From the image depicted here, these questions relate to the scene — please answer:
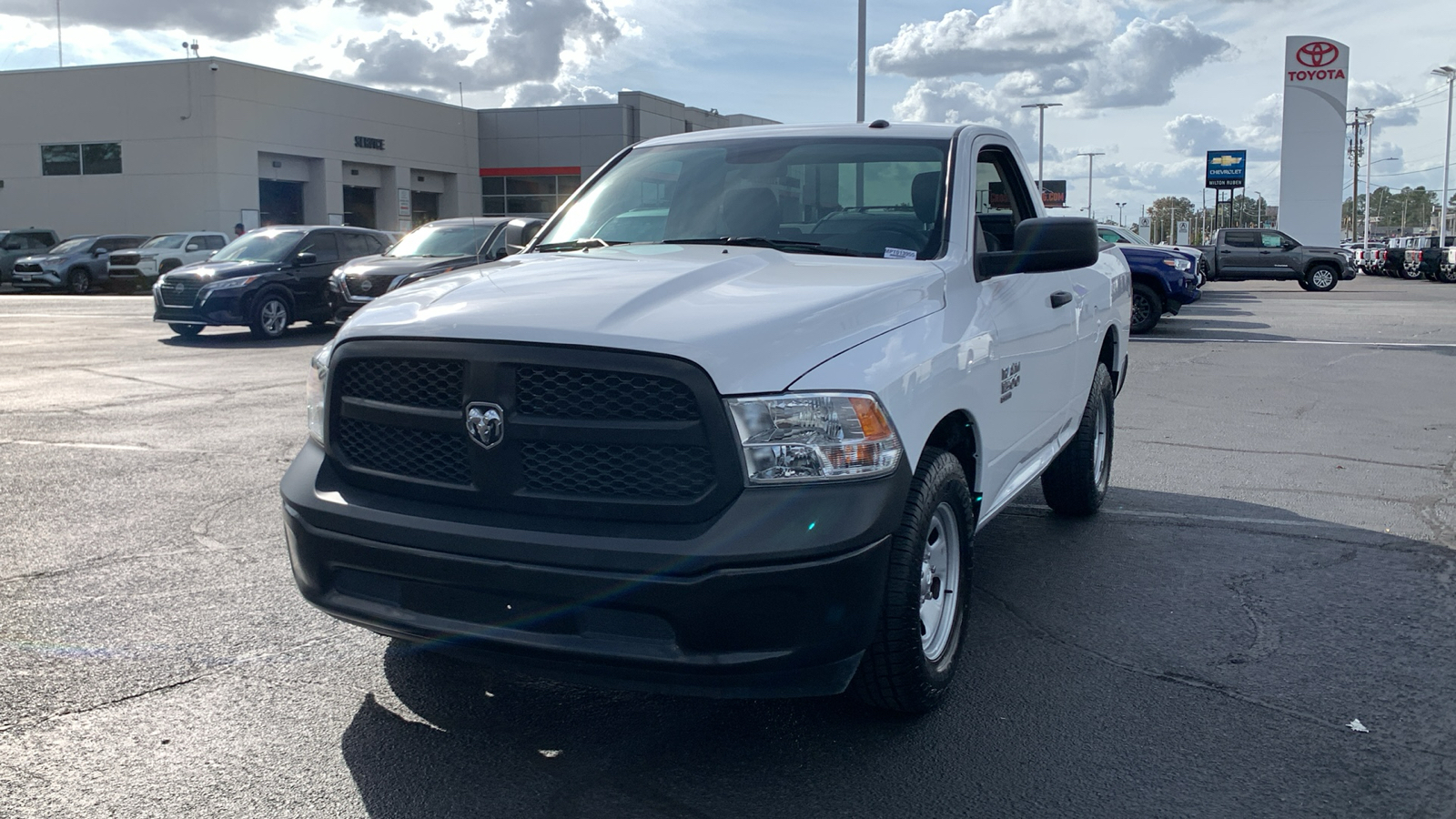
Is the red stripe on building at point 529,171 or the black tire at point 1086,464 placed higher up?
the red stripe on building at point 529,171

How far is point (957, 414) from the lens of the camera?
3709 millimetres

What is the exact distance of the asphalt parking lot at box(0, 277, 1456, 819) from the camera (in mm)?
3123

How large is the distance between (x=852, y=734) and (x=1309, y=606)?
89.2 inches

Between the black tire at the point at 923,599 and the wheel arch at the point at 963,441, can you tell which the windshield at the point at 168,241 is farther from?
the black tire at the point at 923,599

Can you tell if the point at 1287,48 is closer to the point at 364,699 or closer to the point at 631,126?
the point at 631,126

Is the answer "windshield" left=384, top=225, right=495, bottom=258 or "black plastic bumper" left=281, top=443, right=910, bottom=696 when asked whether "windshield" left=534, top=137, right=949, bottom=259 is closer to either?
"black plastic bumper" left=281, top=443, right=910, bottom=696

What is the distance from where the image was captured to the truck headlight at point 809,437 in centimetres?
290

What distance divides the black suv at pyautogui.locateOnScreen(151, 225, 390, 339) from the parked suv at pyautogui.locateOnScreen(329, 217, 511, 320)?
79 centimetres

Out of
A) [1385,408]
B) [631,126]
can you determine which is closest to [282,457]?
[1385,408]

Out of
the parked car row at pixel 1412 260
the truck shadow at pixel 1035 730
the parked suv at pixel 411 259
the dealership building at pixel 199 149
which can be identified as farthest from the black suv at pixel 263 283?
the parked car row at pixel 1412 260

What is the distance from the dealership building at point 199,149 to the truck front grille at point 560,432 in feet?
127

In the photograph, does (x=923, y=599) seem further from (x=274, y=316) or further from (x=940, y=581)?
(x=274, y=316)

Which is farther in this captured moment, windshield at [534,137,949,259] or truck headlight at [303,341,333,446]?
windshield at [534,137,949,259]

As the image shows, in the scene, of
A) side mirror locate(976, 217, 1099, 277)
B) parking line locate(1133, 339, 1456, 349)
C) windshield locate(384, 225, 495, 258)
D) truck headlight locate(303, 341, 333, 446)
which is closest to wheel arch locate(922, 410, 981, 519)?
side mirror locate(976, 217, 1099, 277)
